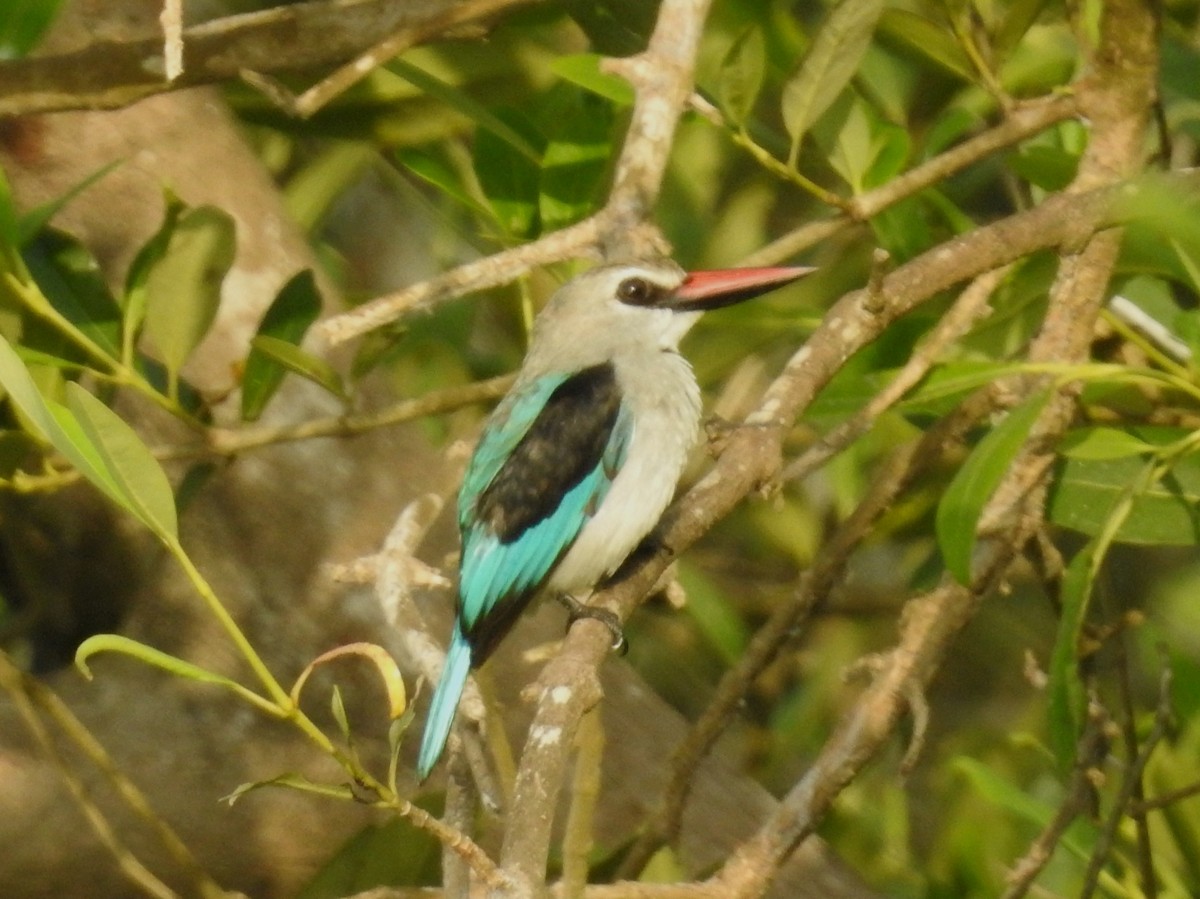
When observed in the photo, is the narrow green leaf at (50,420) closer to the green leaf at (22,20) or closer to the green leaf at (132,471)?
the green leaf at (132,471)

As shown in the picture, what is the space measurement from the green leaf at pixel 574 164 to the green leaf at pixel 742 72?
32 cm

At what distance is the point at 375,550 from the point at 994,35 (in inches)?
56.9

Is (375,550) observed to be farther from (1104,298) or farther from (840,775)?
(1104,298)

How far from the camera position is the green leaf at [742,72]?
2.46m

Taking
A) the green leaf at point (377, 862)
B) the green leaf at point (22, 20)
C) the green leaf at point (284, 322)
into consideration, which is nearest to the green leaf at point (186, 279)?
the green leaf at point (284, 322)

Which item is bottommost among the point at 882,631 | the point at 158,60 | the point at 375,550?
the point at 882,631

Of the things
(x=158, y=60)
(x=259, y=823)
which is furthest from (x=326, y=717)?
(x=158, y=60)

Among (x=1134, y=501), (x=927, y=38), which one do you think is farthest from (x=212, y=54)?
(x=1134, y=501)

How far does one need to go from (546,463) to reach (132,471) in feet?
3.74

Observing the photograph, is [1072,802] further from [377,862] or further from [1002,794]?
[377,862]

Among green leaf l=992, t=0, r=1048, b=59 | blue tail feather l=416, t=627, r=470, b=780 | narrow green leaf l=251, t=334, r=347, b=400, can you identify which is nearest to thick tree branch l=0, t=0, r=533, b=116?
narrow green leaf l=251, t=334, r=347, b=400

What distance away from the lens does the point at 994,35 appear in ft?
8.75

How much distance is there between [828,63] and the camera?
8.05ft

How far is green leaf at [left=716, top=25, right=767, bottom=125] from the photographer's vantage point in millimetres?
2461
